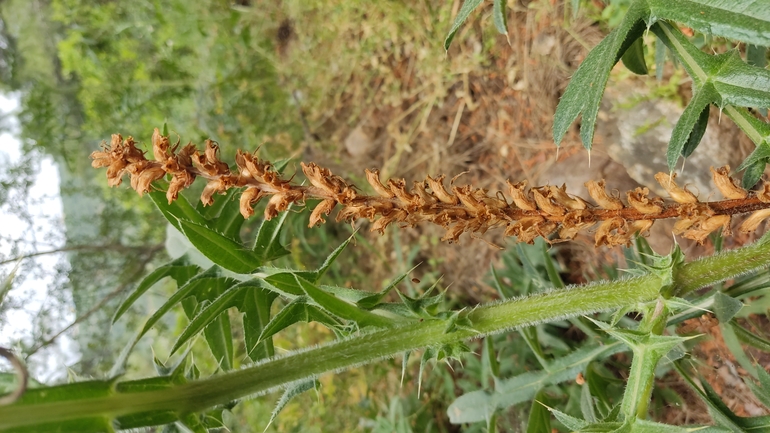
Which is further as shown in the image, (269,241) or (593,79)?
(269,241)

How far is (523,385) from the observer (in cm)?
193

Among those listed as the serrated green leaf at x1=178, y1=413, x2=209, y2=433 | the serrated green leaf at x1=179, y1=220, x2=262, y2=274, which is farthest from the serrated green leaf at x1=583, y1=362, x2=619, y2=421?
the serrated green leaf at x1=178, y1=413, x2=209, y2=433

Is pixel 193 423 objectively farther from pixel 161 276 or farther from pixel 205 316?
pixel 161 276

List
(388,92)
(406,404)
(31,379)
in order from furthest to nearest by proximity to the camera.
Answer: (388,92)
(406,404)
(31,379)

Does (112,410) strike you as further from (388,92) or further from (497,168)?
(388,92)

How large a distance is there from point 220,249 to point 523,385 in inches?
47.6

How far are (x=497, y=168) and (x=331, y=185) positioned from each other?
2.18 meters

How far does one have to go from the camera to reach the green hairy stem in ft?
3.26

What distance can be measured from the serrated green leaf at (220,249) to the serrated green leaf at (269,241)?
35 millimetres

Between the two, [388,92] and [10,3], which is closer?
[388,92]

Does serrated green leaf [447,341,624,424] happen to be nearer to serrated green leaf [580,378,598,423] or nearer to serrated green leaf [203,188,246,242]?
serrated green leaf [580,378,598,423]

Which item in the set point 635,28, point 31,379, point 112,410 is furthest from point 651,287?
point 31,379

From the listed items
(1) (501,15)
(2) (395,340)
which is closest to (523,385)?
(2) (395,340)

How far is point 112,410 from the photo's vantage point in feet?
3.07
